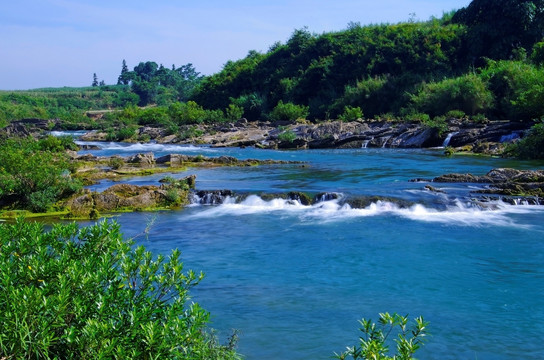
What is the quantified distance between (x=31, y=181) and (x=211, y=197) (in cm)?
569

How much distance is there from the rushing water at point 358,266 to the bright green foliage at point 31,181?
2.68m

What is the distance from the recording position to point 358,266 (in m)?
11.1

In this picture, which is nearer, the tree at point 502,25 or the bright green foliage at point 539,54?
the bright green foliage at point 539,54

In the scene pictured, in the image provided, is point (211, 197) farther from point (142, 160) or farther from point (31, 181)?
point (142, 160)

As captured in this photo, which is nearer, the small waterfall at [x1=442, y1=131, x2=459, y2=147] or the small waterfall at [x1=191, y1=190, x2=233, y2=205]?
the small waterfall at [x1=191, y1=190, x2=233, y2=205]

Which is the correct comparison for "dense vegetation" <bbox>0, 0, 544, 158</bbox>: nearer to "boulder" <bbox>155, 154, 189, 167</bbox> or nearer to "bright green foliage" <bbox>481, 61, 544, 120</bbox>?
"bright green foliage" <bbox>481, 61, 544, 120</bbox>

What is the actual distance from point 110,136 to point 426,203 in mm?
38917

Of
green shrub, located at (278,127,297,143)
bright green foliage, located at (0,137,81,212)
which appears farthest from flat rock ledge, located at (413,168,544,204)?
green shrub, located at (278,127,297,143)

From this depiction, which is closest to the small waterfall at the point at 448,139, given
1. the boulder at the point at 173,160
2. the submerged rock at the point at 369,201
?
the boulder at the point at 173,160

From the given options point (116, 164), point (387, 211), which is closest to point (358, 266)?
point (387, 211)

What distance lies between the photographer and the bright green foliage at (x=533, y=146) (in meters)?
26.2

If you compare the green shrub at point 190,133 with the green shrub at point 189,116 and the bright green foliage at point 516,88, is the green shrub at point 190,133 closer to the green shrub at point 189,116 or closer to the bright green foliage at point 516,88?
the green shrub at point 189,116

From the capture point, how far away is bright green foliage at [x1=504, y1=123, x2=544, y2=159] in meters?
26.2

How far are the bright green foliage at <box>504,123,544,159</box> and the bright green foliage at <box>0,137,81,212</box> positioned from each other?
21.2 meters
